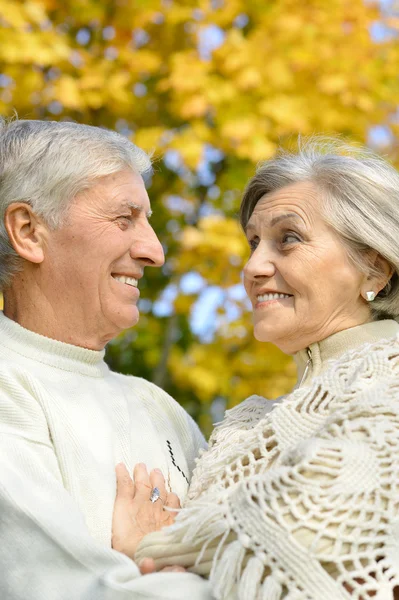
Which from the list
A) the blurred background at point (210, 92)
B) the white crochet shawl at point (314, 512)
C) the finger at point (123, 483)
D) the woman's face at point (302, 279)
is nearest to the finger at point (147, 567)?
the white crochet shawl at point (314, 512)

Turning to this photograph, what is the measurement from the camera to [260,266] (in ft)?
9.73

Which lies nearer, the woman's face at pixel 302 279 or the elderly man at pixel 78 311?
the elderly man at pixel 78 311

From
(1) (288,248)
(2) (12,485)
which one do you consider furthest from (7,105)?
(2) (12,485)

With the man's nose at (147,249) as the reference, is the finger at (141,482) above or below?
below

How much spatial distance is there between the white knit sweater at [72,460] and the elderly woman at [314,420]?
156mm

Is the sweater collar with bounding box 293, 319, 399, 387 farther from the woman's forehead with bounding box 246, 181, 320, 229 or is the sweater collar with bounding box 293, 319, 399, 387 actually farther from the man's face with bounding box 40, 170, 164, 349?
the man's face with bounding box 40, 170, 164, 349

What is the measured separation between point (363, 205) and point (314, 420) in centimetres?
75

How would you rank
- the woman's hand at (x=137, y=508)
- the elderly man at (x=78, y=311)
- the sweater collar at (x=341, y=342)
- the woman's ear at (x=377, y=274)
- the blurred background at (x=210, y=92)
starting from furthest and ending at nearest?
the blurred background at (x=210, y=92)
the woman's ear at (x=377, y=274)
the sweater collar at (x=341, y=342)
the elderly man at (x=78, y=311)
the woman's hand at (x=137, y=508)

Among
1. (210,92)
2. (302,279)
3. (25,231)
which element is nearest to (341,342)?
(302,279)

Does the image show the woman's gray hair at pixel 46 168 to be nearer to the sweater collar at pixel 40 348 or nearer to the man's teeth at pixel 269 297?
the sweater collar at pixel 40 348

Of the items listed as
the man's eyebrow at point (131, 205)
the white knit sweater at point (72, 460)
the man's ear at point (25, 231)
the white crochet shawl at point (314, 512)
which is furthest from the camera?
the man's eyebrow at point (131, 205)

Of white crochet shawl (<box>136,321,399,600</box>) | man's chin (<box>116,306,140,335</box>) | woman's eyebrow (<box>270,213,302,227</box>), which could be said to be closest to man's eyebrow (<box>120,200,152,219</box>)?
man's chin (<box>116,306,140,335</box>)

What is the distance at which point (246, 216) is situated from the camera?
335cm

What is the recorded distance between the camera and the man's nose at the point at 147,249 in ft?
10.2
